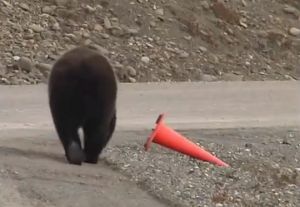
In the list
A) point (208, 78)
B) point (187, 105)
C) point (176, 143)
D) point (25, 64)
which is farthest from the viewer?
point (208, 78)

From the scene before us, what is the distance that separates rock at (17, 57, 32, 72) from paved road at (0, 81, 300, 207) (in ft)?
4.78

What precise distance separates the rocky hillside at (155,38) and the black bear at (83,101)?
28.2 ft

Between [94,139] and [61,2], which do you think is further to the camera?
[61,2]

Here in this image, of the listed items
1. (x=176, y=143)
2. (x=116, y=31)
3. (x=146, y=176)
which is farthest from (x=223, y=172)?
(x=116, y=31)

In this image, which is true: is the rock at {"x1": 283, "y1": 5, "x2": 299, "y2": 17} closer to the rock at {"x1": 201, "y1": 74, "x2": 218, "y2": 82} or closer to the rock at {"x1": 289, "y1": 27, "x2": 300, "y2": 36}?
the rock at {"x1": 289, "y1": 27, "x2": 300, "y2": 36}

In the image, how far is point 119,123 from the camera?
12.2 metres

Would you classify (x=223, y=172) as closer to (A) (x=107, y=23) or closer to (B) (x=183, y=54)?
(B) (x=183, y=54)

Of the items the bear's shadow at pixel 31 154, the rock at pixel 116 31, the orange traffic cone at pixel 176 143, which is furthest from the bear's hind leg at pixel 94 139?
the rock at pixel 116 31

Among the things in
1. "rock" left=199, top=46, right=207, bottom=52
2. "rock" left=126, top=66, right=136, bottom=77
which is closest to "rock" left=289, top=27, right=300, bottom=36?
"rock" left=199, top=46, right=207, bottom=52

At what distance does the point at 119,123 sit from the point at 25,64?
19.7 feet

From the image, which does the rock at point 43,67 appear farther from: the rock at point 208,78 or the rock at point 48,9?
the rock at point 208,78

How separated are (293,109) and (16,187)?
798 centimetres

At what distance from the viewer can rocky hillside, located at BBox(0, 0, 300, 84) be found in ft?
62.4

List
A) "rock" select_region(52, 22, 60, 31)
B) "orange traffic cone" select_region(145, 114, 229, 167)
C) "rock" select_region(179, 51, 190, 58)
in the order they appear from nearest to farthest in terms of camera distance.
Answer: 1. "orange traffic cone" select_region(145, 114, 229, 167)
2. "rock" select_region(52, 22, 60, 31)
3. "rock" select_region(179, 51, 190, 58)
